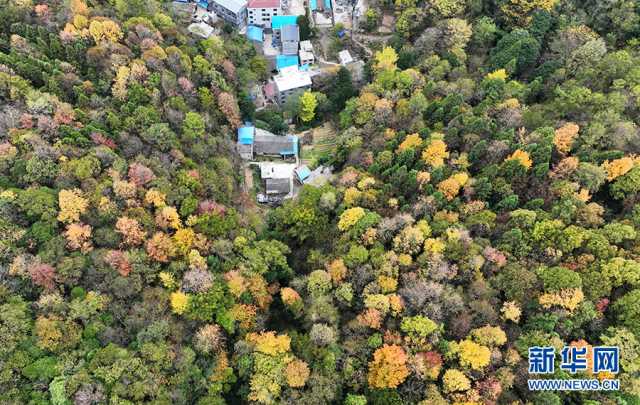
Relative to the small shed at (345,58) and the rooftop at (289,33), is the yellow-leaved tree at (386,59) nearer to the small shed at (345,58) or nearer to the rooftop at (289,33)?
the small shed at (345,58)

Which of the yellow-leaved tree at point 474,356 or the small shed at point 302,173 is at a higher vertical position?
the small shed at point 302,173

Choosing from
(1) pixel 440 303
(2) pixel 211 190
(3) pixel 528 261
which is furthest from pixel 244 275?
(3) pixel 528 261

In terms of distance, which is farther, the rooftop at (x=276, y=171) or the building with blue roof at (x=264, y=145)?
the building with blue roof at (x=264, y=145)

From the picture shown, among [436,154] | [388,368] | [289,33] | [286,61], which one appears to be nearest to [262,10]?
[289,33]

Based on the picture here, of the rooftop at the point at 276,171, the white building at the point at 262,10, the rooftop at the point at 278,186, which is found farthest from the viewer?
the white building at the point at 262,10

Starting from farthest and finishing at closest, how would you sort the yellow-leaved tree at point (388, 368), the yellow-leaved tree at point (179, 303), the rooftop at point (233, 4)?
1. the rooftop at point (233, 4)
2. the yellow-leaved tree at point (179, 303)
3. the yellow-leaved tree at point (388, 368)

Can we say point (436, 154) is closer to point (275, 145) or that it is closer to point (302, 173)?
point (302, 173)

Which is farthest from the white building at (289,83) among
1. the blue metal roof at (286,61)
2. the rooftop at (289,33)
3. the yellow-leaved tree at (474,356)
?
the yellow-leaved tree at (474,356)
